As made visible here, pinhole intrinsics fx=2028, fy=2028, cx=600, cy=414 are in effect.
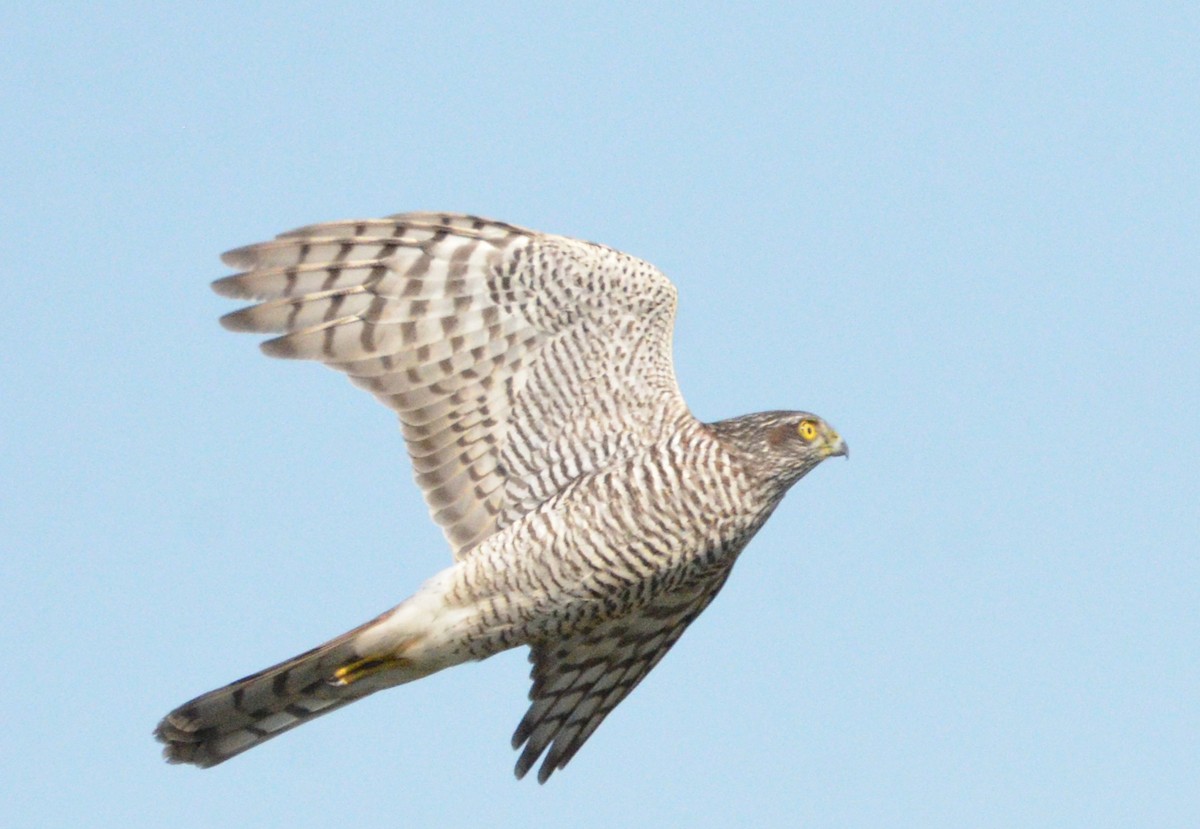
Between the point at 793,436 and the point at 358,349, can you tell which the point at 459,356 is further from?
the point at 793,436

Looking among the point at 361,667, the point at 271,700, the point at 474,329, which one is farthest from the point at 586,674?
the point at 474,329

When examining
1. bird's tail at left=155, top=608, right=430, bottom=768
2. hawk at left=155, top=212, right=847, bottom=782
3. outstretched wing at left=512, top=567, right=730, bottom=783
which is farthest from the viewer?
outstretched wing at left=512, top=567, right=730, bottom=783

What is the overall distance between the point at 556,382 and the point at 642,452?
1.99 feet

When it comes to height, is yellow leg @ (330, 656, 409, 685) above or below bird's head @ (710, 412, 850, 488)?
below

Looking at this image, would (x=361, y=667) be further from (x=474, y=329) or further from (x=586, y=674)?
(x=474, y=329)

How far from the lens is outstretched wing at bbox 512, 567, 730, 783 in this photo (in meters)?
11.5

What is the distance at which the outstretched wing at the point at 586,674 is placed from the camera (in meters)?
11.5

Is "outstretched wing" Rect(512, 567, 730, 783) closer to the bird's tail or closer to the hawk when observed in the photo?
the hawk

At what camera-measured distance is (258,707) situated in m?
10.9

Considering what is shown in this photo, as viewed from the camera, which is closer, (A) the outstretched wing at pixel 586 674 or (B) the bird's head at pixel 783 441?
(B) the bird's head at pixel 783 441

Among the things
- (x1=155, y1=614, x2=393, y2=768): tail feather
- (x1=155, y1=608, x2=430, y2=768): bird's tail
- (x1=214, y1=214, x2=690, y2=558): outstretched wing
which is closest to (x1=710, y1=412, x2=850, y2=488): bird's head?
(x1=214, y1=214, x2=690, y2=558): outstretched wing

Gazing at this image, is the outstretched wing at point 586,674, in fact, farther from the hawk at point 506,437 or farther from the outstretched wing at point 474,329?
the outstretched wing at point 474,329

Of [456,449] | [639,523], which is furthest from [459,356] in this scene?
[639,523]

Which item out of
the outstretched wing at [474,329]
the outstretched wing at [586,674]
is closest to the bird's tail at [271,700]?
the outstretched wing at [474,329]
